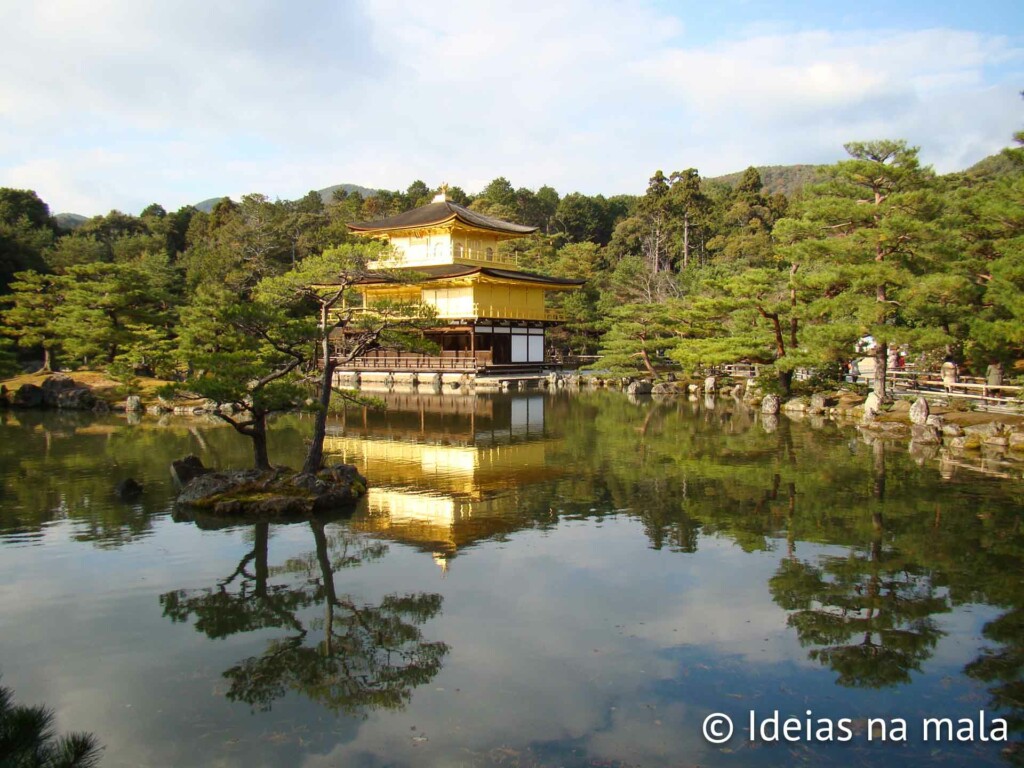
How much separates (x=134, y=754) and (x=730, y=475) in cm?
984

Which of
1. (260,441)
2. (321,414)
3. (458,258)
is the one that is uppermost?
(458,258)

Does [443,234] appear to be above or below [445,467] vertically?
above

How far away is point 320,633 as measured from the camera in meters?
6.00

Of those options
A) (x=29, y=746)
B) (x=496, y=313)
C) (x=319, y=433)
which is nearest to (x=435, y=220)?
(x=496, y=313)

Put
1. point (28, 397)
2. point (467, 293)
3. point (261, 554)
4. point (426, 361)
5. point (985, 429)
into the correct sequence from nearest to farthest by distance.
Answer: point (261, 554) < point (985, 429) < point (28, 397) < point (426, 361) < point (467, 293)

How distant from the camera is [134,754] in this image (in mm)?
4344

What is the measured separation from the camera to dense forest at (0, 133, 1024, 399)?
1662 cm

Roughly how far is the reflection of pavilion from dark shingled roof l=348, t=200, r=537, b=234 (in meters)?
13.9

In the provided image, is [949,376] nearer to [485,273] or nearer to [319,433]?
[319,433]

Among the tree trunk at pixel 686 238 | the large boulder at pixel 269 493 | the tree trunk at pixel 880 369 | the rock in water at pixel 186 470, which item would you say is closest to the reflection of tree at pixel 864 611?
the large boulder at pixel 269 493

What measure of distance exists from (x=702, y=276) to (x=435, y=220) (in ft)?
52.3

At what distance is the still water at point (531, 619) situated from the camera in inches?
179

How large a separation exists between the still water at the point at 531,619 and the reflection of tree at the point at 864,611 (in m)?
0.03

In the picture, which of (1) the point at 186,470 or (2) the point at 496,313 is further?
(2) the point at 496,313
